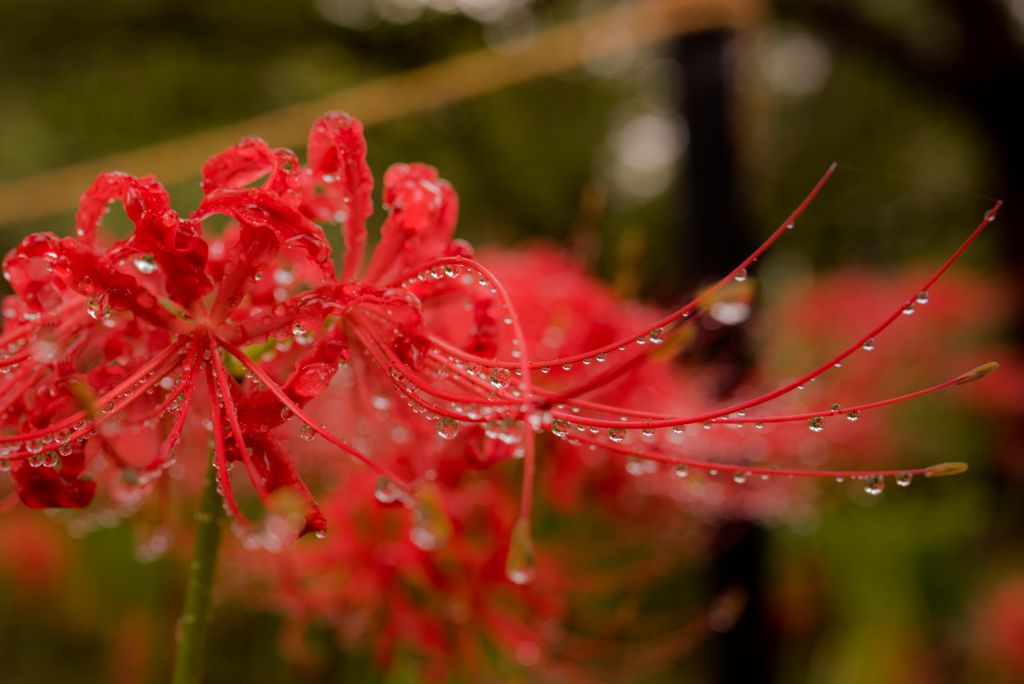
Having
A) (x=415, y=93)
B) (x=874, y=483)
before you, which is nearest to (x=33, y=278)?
(x=874, y=483)

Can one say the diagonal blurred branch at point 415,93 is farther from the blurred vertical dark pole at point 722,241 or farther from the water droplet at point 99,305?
the water droplet at point 99,305

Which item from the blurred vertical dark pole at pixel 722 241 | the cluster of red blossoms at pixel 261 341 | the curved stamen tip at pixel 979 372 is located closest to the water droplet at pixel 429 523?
the cluster of red blossoms at pixel 261 341

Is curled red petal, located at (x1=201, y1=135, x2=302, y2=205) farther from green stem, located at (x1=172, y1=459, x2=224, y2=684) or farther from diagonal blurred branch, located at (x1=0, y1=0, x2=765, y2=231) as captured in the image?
diagonal blurred branch, located at (x1=0, y1=0, x2=765, y2=231)

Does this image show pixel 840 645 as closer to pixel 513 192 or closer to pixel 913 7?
pixel 513 192

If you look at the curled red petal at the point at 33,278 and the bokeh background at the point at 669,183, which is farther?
the bokeh background at the point at 669,183

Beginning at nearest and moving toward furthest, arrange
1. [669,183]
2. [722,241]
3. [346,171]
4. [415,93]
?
[346,171], [722,241], [415,93], [669,183]

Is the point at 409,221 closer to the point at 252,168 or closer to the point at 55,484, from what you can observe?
the point at 252,168

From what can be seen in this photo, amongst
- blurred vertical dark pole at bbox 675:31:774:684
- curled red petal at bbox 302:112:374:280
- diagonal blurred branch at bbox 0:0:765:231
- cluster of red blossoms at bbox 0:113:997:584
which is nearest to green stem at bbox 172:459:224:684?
cluster of red blossoms at bbox 0:113:997:584
